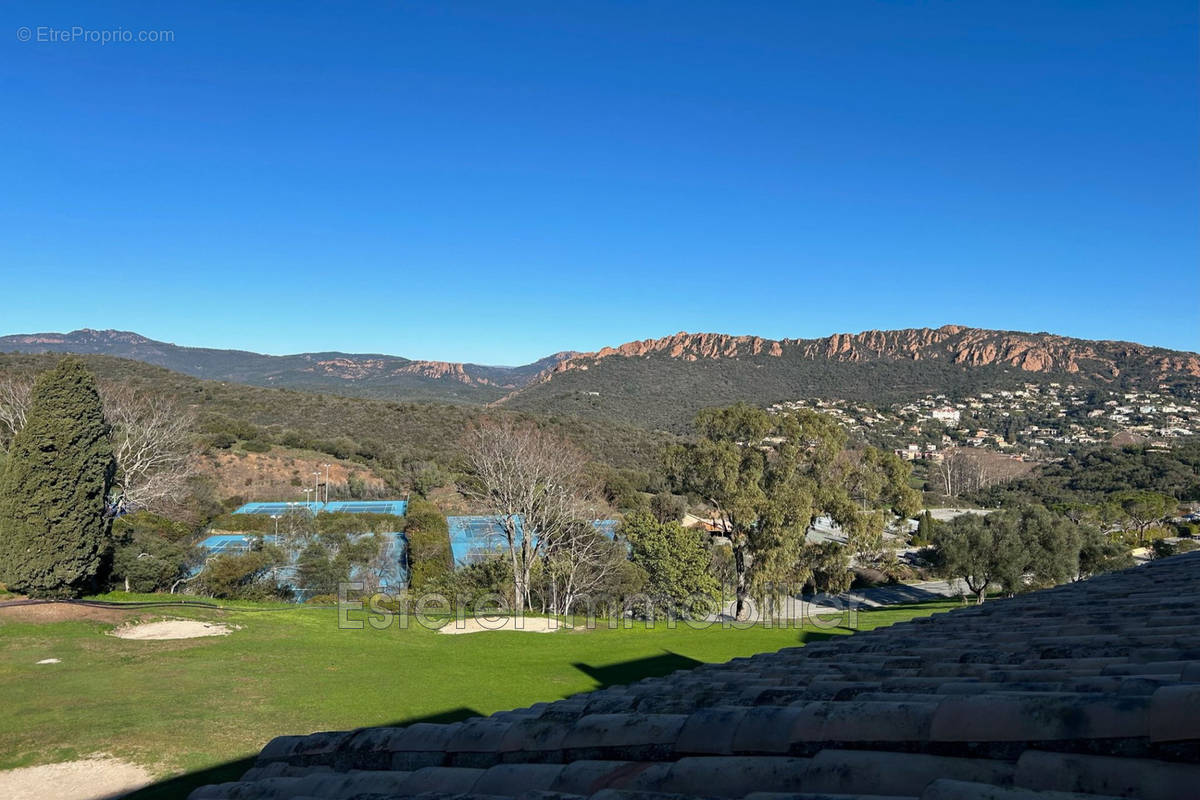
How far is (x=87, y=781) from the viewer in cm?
750

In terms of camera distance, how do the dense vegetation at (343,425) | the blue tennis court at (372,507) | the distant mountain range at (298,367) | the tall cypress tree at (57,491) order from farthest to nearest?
the distant mountain range at (298,367) → the dense vegetation at (343,425) → the blue tennis court at (372,507) → the tall cypress tree at (57,491)

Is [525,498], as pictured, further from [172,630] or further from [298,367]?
[298,367]

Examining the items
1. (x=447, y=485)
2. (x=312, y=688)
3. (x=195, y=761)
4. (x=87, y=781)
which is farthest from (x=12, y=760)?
(x=447, y=485)

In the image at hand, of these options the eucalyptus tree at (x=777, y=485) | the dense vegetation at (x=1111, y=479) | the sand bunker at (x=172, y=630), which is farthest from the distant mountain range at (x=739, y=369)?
the sand bunker at (x=172, y=630)

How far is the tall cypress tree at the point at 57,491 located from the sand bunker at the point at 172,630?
9.07 ft

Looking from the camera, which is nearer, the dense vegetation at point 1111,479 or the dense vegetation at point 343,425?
the dense vegetation at point 343,425

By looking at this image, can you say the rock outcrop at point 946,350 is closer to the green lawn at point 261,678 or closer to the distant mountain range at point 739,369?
the distant mountain range at point 739,369

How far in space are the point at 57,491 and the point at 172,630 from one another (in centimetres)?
432

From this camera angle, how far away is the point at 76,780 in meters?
7.50

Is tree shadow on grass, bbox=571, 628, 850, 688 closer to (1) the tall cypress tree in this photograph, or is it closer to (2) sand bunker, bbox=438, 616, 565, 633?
(2) sand bunker, bbox=438, 616, 565, 633

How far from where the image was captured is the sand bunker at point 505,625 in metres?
17.8

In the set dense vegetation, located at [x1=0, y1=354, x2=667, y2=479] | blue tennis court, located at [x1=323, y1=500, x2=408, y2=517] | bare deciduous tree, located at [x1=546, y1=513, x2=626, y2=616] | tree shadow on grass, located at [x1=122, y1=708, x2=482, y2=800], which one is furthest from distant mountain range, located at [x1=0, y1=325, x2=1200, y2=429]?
tree shadow on grass, located at [x1=122, y1=708, x2=482, y2=800]

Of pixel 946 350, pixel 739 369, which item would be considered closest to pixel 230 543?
pixel 739 369

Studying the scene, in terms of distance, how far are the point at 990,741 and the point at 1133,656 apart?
7.16 ft
